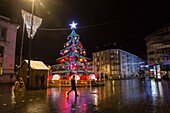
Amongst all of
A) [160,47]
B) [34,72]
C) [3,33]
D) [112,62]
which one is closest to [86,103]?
[34,72]

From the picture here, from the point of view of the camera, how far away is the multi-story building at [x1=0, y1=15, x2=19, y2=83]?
2784 centimetres

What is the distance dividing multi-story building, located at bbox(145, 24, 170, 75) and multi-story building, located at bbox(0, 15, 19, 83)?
43331 mm

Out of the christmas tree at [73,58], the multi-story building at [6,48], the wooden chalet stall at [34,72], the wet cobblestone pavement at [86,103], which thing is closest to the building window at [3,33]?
the multi-story building at [6,48]

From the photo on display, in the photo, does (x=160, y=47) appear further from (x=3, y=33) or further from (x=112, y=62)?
(x=3, y=33)

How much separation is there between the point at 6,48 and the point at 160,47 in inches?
1920

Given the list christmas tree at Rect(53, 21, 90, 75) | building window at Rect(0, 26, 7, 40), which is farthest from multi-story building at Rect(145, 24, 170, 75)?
building window at Rect(0, 26, 7, 40)

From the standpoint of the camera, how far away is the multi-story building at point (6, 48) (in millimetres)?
27841

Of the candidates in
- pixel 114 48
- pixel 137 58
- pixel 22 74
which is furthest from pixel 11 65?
pixel 137 58

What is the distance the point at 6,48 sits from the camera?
1127 inches

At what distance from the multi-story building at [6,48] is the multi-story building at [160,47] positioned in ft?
142

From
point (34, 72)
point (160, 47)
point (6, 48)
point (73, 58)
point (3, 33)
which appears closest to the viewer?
point (34, 72)

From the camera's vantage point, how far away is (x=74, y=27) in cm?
2562

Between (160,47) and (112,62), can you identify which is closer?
(160,47)

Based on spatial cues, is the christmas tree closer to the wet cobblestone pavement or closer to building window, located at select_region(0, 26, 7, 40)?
the wet cobblestone pavement
